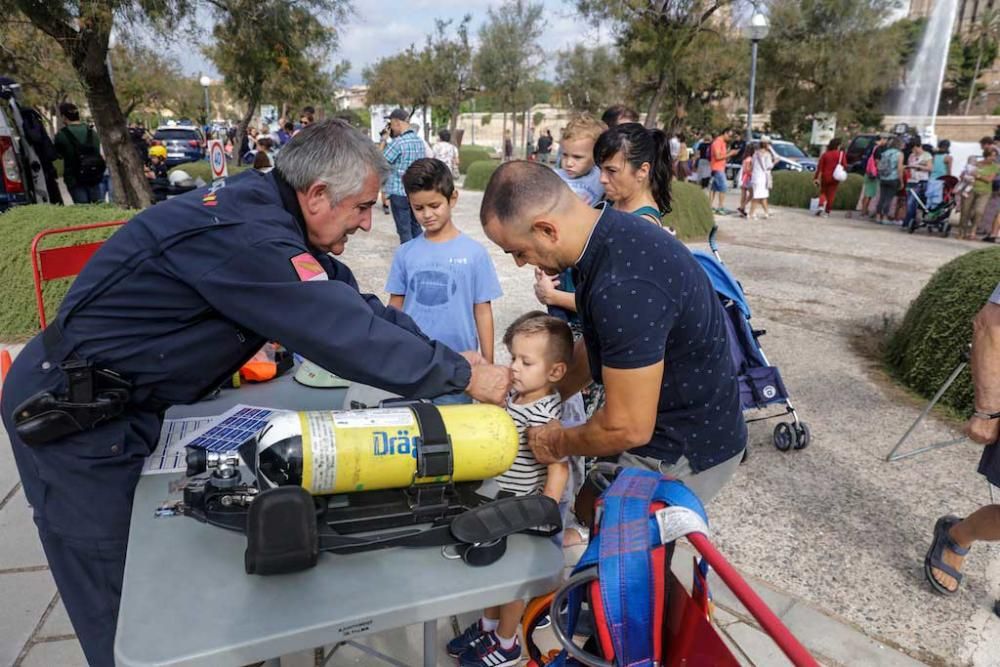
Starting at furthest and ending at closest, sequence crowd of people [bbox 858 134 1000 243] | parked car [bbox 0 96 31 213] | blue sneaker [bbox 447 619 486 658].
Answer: crowd of people [bbox 858 134 1000 243] → parked car [bbox 0 96 31 213] → blue sneaker [bbox 447 619 486 658]

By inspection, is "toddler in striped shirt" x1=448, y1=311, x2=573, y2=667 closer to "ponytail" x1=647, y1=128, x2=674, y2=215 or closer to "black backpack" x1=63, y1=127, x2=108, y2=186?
"ponytail" x1=647, y1=128, x2=674, y2=215

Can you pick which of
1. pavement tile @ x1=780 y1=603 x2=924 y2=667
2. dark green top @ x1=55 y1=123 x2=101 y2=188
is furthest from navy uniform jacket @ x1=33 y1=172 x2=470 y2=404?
dark green top @ x1=55 y1=123 x2=101 y2=188

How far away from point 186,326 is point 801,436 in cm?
377

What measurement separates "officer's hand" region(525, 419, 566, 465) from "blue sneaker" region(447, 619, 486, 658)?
80cm

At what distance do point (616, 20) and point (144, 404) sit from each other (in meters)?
17.5

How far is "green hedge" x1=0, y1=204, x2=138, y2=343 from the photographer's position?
17.8 feet

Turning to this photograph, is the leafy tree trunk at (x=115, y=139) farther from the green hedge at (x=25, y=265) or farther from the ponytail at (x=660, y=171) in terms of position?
the ponytail at (x=660, y=171)

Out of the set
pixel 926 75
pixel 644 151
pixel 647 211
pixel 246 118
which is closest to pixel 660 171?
pixel 644 151

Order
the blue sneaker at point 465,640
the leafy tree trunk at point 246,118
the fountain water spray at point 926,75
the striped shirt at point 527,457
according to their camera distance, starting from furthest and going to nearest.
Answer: the fountain water spray at point 926,75
the leafy tree trunk at point 246,118
the blue sneaker at point 465,640
the striped shirt at point 527,457

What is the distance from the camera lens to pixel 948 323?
4.82m

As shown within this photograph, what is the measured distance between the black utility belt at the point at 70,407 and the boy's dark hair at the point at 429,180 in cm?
197

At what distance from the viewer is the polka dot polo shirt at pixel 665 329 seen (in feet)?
5.31

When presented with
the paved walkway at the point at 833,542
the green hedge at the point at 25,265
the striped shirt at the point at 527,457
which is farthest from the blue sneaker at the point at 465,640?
the green hedge at the point at 25,265

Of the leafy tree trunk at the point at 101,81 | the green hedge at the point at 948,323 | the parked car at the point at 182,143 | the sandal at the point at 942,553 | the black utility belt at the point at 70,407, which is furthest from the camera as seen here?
the parked car at the point at 182,143
